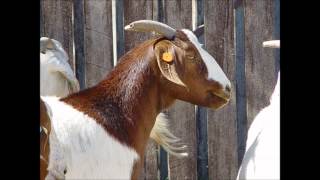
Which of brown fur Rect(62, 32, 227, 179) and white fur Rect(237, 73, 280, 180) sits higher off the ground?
brown fur Rect(62, 32, 227, 179)

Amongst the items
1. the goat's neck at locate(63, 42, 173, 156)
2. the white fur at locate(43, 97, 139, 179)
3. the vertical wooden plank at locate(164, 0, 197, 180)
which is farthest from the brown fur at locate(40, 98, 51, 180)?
the vertical wooden plank at locate(164, 0, 197, 180)

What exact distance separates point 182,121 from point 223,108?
225 mm

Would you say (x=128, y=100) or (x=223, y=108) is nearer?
(x=128, y=100)

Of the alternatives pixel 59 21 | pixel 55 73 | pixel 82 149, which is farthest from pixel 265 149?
pixel 59 21

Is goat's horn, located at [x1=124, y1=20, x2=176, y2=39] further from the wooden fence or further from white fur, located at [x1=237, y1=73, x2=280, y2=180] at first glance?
the wooden fence

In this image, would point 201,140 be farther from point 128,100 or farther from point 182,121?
point 128,100

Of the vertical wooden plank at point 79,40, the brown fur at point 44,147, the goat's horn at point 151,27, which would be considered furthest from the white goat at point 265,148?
the vertical wooden plank at point 79,40

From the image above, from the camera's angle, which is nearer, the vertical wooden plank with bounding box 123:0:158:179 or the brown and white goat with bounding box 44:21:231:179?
the brown and white goat with bounding box 44:21:231:179

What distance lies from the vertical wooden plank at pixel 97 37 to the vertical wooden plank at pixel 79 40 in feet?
0.07

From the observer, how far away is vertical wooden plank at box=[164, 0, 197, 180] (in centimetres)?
442

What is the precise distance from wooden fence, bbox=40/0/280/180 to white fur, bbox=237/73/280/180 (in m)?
0.92

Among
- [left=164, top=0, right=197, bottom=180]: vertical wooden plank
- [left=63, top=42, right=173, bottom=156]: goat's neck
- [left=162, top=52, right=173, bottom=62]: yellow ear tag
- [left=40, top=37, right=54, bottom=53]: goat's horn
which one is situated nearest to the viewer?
[left=63, top=42, right=173, bottom=156]: goat's neck

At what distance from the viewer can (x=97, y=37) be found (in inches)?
171
